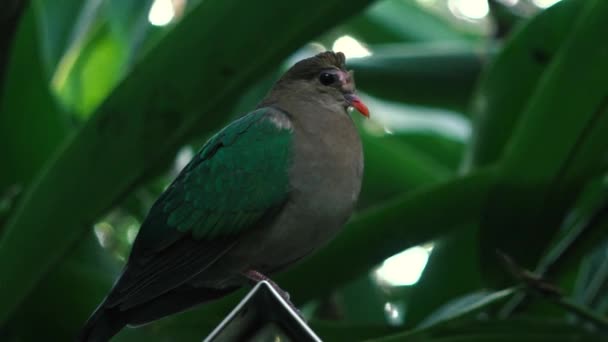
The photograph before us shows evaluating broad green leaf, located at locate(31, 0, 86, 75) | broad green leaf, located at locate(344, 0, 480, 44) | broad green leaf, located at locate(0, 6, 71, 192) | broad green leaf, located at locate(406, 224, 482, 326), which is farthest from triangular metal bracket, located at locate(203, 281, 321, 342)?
broad green leaf, located at locate(344, 0, 480, 44)

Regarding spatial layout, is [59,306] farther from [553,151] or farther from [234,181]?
[553,151]

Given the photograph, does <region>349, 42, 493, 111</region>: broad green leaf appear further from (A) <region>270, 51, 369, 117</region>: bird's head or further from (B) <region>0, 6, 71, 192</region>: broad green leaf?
(A) <region>270, 51, 369, 117</region>: bird's head

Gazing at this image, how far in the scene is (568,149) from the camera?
2867mm

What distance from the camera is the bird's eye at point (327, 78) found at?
2.33 metres

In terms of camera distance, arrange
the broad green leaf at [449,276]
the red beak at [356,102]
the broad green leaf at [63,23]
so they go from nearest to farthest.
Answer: the red beak at [356,102] < the broad green leaf at [449,276] < the broad green leaf at [63,23]

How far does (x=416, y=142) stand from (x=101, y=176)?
70.7 inches

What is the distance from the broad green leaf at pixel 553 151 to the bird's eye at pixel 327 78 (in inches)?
27.9

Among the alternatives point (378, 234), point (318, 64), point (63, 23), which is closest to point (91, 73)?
point (63, 23)

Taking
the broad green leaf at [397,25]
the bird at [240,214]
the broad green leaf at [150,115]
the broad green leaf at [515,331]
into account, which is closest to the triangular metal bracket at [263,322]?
the bird at [240,214]

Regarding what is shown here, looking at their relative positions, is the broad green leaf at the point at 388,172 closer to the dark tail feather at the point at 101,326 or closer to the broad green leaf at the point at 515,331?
→ the broad green leaf at the point at 515,331

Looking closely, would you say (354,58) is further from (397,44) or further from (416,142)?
(397,44)

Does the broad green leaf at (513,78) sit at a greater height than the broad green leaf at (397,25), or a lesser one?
lesser

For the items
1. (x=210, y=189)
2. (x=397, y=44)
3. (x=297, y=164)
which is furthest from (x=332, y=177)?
(x=397, y=44)

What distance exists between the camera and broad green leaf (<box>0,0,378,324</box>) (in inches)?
106
